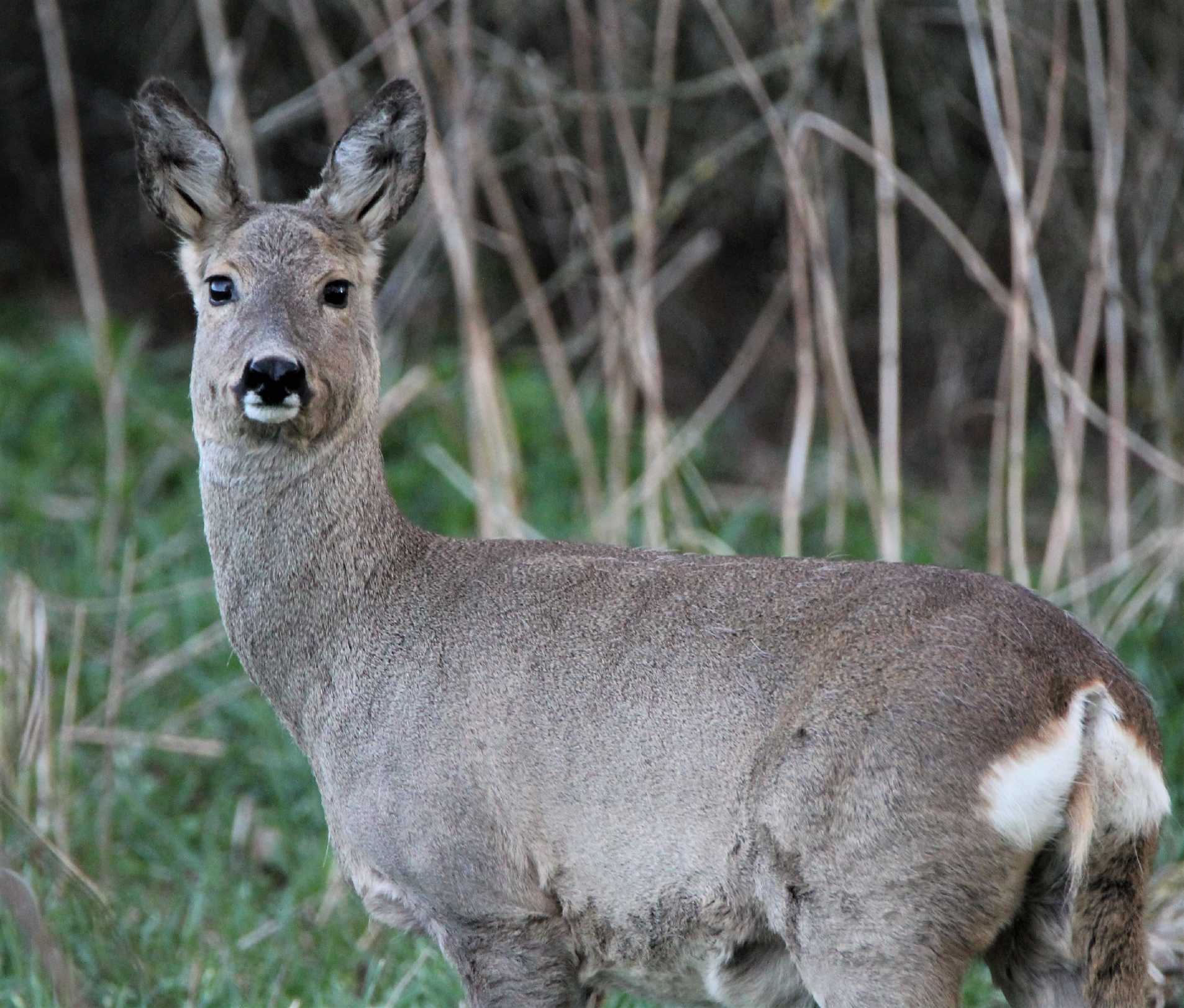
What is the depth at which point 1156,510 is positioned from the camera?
7418mm

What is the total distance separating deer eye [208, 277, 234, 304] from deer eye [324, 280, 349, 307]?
214 millimetres

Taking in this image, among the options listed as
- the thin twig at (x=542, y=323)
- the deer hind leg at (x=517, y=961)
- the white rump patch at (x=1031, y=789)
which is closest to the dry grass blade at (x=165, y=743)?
the thin twig at (x=542, y=323)

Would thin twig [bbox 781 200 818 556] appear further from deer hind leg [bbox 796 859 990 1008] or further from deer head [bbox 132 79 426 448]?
deer hind leg [bbox 796 859 990 1008]

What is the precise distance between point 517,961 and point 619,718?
56 cm

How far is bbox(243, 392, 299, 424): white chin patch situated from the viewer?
12.1 feet

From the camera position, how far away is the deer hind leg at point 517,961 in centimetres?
359

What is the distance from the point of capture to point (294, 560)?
13.0ft

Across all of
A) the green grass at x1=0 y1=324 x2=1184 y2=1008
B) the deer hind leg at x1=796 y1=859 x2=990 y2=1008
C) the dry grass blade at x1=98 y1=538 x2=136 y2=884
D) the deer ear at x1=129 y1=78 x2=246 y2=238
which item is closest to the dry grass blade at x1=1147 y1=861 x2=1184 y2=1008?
the green grass at x1=0 y1=324 x2=1184 y2=1008

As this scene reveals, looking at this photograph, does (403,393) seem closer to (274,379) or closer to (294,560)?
(294,560)

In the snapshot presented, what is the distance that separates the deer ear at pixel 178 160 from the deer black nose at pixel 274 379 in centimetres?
61

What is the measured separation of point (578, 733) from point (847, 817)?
652mm

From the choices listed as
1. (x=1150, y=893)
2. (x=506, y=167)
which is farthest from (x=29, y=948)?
(x=506, y=167)

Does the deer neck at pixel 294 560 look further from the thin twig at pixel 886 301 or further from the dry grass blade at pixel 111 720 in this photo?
the thin twig at pixel 886 301

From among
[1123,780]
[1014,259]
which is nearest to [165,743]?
[1014,259]
